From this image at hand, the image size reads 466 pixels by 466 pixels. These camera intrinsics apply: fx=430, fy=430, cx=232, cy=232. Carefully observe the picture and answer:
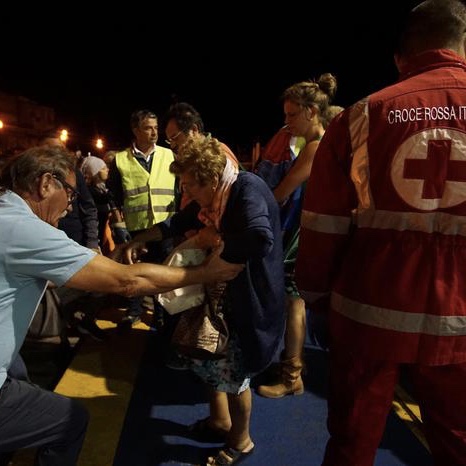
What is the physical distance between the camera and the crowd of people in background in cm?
150

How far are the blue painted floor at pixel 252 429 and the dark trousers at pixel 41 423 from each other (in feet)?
1.99

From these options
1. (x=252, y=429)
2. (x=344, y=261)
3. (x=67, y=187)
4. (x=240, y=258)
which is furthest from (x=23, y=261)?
(x=252, y=429)

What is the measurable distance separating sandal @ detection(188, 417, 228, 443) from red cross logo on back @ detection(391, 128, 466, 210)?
188cm

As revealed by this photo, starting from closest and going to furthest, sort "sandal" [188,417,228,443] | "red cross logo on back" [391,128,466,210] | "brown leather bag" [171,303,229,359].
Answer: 1. "red cross logo on back" [391,128,466,210]
2. "brown leather bag" [171,303,229,359]
3. "sandal" [188,417,228,443]

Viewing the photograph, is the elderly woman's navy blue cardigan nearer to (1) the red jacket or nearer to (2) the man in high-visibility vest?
(1) the red jacket

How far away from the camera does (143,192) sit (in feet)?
13.8

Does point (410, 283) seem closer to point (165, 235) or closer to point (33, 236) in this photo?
point (33, 236)

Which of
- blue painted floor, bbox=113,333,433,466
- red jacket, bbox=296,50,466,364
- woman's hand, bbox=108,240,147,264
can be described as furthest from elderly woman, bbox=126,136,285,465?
woman's hand, bbox=108,240,147,264

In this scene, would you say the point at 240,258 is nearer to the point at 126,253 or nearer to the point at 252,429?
the point at 126,253

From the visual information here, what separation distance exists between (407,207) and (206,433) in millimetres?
1915

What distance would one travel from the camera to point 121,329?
422 centimetres

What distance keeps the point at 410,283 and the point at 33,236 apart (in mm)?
1377

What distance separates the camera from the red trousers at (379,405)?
5.11ft

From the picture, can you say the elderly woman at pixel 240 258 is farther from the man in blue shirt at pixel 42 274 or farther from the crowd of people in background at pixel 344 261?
the man in blue shirt at pixel 42 274
